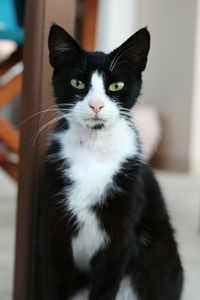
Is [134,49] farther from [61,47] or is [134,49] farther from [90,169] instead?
[90,169]

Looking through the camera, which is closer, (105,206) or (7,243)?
(105,206)

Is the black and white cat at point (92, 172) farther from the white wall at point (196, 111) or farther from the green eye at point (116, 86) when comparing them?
the white wall at point (196, 111)

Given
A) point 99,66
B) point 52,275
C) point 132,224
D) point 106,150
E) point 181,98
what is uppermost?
point 99,66

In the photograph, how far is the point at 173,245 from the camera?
1.02 meters

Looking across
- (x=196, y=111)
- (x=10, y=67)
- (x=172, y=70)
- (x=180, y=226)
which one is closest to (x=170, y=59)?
(x=172, y=70)

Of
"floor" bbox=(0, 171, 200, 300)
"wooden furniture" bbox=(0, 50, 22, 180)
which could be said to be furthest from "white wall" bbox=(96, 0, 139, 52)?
"wooden furniture" bbox=(0, 50, 22, 180)

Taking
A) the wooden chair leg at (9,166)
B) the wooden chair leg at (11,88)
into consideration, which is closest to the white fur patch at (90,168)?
the wooden chair leg at (11,88)

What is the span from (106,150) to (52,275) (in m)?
0.26

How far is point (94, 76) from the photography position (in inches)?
33.4

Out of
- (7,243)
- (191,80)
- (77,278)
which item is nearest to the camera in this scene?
(77,278)

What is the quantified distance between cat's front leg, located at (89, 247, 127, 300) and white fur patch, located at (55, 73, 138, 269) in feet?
0.07

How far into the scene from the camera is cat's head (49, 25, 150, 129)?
0.83m

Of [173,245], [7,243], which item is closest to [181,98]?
[7,243]

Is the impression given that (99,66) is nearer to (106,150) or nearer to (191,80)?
(106,150)
